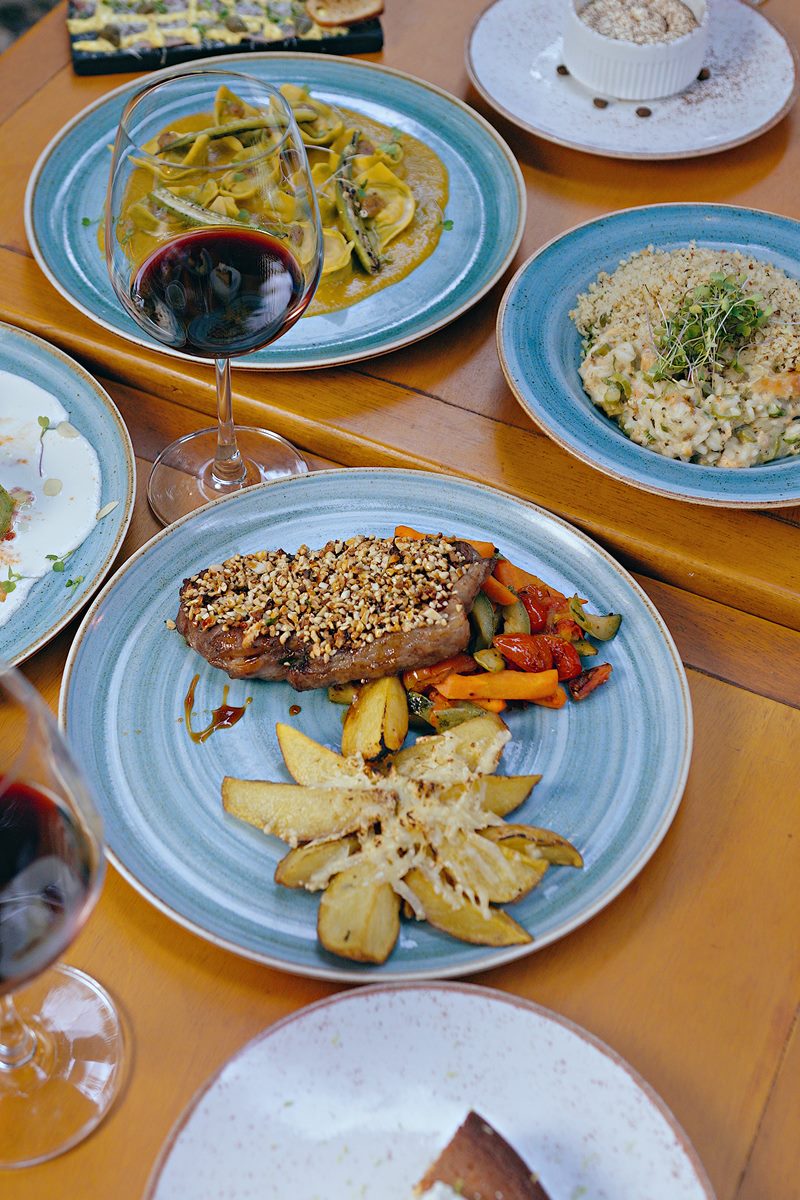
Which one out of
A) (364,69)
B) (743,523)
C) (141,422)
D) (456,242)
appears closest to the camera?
(743,523)

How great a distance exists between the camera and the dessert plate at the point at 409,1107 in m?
0.91

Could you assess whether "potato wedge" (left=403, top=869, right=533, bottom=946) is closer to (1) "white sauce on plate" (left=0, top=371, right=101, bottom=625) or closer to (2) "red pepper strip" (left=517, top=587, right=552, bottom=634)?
(2) "red pepper strip" (left=517, top=587, right=552, bottom=634)

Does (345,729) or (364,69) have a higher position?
(364,69)

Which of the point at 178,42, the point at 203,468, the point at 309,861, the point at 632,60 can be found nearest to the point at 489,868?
the point at 309,861

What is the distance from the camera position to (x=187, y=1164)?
0.90 metres

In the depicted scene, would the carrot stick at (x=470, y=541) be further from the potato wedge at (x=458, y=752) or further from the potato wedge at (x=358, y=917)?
the potato wedge at (x=358, y=917)

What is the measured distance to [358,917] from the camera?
3.45 ft

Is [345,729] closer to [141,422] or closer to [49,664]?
[49,664]

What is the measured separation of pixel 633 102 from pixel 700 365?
884 mm

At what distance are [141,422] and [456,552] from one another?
0.63 metres

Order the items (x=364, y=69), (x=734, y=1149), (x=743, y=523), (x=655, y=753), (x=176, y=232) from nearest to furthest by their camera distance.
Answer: (x=734, y=1149)
(x=655, y=753)
(x=176, y=232)
(x=743, y=523)
(x=364, y=69)

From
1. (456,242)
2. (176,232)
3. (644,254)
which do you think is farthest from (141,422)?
(644,254)

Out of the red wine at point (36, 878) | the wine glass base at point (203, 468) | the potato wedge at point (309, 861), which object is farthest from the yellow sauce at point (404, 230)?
the red wine at point (36, 878)

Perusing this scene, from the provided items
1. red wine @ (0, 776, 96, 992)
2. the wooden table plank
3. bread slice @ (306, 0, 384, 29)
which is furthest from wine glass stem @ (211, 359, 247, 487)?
bread slice @ (306, 0, 384, 29)
